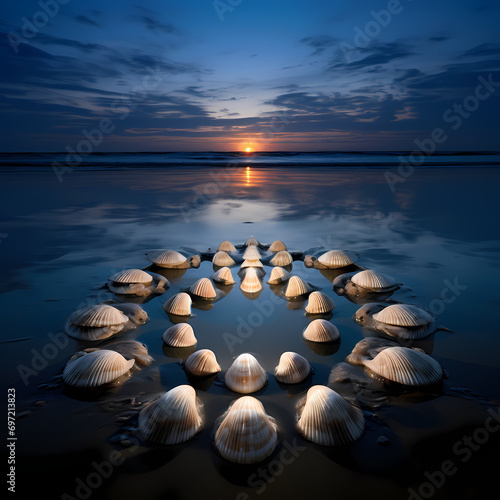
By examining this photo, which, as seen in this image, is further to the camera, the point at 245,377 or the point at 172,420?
the point at 245,377

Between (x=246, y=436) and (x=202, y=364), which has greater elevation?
(x=246, y=436)

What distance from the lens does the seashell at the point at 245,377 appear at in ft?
9.86

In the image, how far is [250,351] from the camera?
12.3 feet

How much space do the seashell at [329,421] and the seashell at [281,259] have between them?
422cm

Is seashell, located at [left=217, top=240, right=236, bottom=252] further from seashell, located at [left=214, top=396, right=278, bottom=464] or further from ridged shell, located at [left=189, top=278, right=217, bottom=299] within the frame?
seashell, located at [left=214, top=396, right=278, bottom=464]

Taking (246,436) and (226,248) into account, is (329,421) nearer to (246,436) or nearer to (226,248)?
(246,436)

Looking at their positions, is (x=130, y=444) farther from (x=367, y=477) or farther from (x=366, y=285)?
(x=366, y=285)

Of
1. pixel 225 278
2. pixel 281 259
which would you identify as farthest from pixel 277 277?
pixel 281 259

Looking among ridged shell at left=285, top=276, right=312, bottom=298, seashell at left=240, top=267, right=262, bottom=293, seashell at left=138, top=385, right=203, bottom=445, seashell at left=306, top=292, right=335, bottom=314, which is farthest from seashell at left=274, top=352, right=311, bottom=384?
seashell at left=240, top=267, right=262, bottom=293

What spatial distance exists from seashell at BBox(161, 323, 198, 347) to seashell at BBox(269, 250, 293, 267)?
3221 millimetres

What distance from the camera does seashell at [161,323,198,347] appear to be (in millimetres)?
3820

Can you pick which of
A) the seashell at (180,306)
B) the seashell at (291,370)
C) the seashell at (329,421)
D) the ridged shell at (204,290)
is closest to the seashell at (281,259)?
the ridged shell at (204,290)

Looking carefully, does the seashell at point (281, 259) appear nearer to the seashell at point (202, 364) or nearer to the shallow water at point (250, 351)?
the shallow water at point (250, 351)

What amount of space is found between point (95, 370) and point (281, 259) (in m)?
4.32
